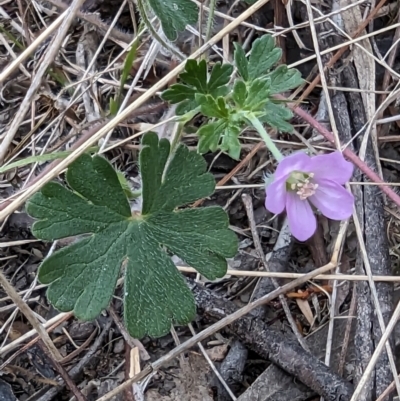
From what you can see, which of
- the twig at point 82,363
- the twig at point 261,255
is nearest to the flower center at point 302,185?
the twig at point 261,255

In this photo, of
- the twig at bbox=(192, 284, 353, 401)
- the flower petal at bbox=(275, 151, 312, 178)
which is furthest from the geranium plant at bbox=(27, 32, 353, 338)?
the twig at bbox=(192, 284, 353, 401)

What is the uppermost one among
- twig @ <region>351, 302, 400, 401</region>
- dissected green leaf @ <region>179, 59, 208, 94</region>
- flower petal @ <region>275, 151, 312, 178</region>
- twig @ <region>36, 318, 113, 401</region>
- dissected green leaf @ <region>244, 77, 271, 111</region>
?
dissected green leaf @ <region>179, 59, 208, 94</region>

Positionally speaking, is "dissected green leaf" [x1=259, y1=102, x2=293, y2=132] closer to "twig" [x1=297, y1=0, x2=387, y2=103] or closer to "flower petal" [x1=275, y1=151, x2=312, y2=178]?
"flower petal" [x1=275, y1=151, x2=312, y2=178]

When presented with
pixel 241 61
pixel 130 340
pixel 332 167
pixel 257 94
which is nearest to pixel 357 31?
pixel 241 61

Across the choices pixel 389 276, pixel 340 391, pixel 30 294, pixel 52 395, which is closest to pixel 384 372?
pixel 340 391

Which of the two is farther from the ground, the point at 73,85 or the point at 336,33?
the point at 73,85

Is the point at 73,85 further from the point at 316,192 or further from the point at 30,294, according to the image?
the point at 316,192

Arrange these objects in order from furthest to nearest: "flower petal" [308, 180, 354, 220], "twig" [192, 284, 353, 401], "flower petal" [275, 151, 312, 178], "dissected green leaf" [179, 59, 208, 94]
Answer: "twig" [192, 284, 353, 401] < "dissected green leaf" [179, 59, 208, 94] < "flower petal" [308, 180, 354, 220] < "flower petal" [275, 151, 312, 178]
